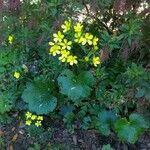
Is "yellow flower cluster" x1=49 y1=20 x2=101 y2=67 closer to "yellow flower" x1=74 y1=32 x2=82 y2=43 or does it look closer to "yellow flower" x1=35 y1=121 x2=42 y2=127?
"yellow flower" x1=74 y1=32 x2=82 y2=43

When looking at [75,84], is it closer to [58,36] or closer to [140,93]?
[58,36]

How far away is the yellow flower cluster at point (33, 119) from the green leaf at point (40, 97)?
0.06 meters

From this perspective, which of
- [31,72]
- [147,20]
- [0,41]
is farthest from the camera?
[31,72]

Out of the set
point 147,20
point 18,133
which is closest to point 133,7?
point 147,20

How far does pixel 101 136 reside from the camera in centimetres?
328

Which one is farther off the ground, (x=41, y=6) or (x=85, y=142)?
(x=41, y=6)

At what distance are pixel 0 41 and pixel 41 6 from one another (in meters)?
0.47

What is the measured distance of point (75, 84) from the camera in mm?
3102

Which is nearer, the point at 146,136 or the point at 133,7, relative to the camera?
the point at 133,7

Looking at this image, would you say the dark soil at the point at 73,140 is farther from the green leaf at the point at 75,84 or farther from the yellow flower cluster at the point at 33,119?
the green leaf at the point at 75,84

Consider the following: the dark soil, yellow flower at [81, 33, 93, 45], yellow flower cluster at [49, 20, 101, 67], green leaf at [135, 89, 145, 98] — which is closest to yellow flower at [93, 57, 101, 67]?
yellow flower cluster at [49, 20, 101, 67]

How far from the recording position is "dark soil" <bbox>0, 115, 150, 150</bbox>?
10.6ft

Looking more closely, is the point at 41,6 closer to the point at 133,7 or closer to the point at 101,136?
the point at 133,7

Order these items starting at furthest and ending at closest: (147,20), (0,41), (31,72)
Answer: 1. (31,72)
2. (0,41)
3. (147,20)
